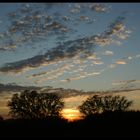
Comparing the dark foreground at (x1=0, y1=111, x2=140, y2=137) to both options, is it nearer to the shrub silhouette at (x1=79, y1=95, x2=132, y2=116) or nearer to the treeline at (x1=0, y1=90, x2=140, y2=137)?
the treeline at (x1=0, y1=90, x2=140, y2=137)

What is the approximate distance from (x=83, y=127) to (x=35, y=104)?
170 feet

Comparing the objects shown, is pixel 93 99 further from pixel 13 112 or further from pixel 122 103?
pixel 13 112

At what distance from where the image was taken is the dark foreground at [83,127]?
27.7 m

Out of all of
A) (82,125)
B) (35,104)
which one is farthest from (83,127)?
(35,104)

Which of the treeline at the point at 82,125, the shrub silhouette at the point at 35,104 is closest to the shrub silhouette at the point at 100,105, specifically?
the shrub silhouette at the point at 35,104

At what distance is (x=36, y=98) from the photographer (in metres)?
81.2

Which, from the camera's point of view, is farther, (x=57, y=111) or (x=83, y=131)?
(x=57, y=111)

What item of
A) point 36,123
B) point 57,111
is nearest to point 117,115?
point 36,123

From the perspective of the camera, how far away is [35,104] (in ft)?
266

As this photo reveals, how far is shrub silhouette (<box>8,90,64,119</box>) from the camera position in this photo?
79938mm

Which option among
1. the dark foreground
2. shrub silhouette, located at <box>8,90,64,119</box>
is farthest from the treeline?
shrub silhouette, located at <box>8,90,64,119</box>

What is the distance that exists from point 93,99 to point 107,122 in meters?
57.8

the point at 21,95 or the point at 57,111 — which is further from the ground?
the point at 21,95

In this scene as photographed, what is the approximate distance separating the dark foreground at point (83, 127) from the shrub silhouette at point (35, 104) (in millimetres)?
43071
